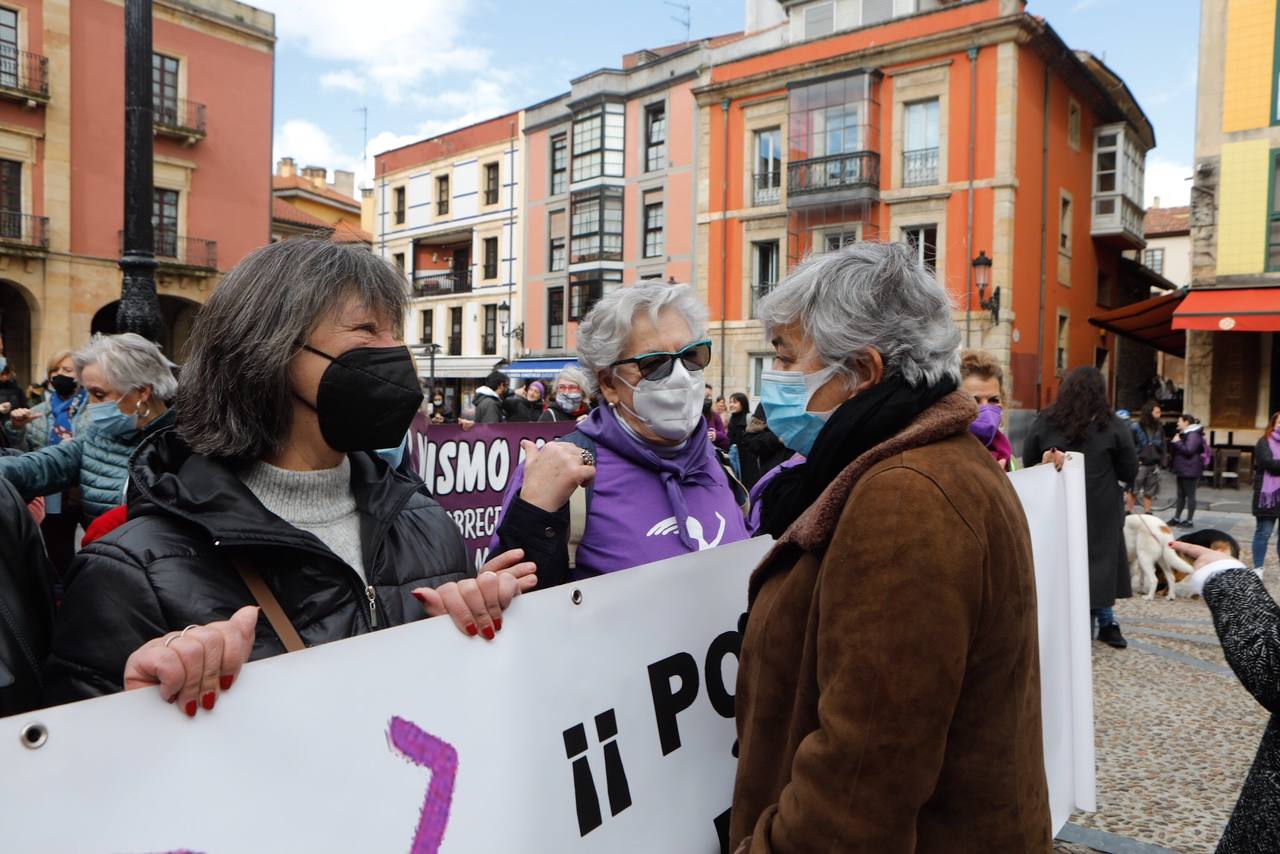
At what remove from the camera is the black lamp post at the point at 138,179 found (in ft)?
13.9

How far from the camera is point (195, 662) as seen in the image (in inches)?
46.2

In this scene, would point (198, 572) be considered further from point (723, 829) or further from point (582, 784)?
point (723, 829)

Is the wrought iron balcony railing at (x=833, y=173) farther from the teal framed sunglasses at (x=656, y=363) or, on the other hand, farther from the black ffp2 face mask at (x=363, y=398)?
the black ffp2 face mask at (x=363, y=398)

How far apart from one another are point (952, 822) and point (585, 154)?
31609 mm

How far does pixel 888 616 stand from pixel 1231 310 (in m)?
18.8

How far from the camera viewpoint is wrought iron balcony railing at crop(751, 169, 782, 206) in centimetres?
2549

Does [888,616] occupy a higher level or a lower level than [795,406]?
lower

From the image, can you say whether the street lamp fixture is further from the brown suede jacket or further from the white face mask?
the brown suede jacket

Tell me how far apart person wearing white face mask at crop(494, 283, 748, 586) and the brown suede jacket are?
2.41ft

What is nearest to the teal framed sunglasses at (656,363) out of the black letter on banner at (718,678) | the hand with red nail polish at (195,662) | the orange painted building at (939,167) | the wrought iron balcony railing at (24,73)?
the black letter on banner at (718,678)

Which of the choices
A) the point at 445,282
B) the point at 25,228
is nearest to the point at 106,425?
the point at 25,228

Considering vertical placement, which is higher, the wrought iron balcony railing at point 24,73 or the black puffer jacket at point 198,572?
the wrought iron balcony railing at point 24,73

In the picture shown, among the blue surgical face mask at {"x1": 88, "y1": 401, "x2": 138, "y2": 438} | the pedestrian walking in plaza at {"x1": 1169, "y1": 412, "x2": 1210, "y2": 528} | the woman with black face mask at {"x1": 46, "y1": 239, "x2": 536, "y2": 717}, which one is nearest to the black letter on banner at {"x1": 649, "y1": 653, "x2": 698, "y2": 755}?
the woman with black face mask at {"x1": 46, "y1": 239, "x2": 536, "y2": 717}

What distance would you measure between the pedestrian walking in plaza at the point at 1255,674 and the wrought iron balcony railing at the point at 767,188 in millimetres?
24358
